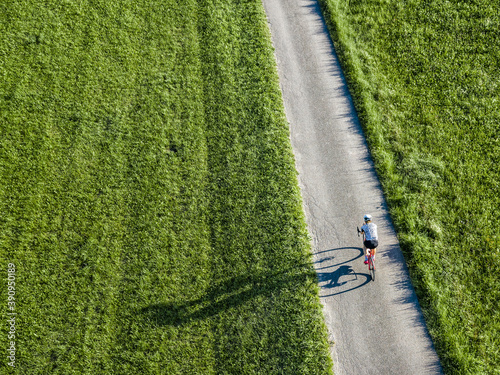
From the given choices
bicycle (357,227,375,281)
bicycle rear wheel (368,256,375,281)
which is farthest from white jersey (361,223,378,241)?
bicycle rear wheel (368,256,375,281)

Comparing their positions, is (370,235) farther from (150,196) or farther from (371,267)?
(150,196)

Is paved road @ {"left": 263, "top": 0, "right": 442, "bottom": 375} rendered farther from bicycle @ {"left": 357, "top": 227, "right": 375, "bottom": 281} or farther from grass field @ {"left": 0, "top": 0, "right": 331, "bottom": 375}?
grass field @ {"left": 0, "top": 0, "right": 331, "bottom": 375}

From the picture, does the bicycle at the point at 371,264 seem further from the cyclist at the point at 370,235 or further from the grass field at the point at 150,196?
the grass field at the point at 150,196

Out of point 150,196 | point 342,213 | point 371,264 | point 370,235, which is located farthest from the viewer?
point 150,196

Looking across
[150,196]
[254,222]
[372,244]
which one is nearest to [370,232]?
[372,244]

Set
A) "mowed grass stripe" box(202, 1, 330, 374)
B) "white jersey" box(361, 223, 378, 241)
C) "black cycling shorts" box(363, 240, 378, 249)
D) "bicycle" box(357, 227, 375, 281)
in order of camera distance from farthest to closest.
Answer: "bicycle" box(357, 227, 375, 281) → "white jersey" box(361, 223, 378, 241) → "black cycling shorts" box(363, 240, 378, 249) → "mowed grass stripe" box(202, 1, 330, 374)

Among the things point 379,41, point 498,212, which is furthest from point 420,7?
point 498,212

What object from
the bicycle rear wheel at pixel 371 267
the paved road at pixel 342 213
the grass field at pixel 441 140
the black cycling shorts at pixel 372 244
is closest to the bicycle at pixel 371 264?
the bicycle rear wheel at pixel 371 267
